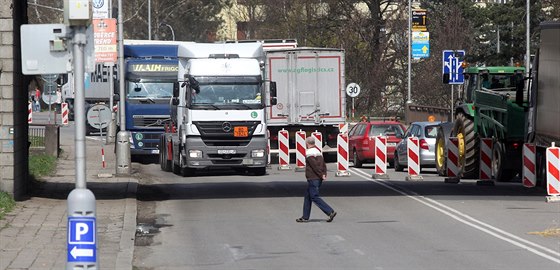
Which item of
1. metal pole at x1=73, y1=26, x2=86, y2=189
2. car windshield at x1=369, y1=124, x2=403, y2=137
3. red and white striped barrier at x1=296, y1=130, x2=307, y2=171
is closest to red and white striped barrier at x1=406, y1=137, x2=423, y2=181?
red and white striped barrier at x1=296, y1=130, x2=307, y2=171

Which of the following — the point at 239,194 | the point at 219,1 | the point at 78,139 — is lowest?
the point at 239,194

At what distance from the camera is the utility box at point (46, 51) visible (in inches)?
421

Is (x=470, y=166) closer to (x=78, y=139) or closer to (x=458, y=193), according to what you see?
(x=458, y=193)

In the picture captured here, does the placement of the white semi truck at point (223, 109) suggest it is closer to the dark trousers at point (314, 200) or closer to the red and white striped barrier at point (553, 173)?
the red and white striped barrier at point (553, 173)

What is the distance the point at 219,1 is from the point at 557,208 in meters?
76.8

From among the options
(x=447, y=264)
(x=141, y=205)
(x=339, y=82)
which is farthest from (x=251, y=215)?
(x=339, y=82)

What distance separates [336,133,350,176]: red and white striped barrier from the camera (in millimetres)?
30531

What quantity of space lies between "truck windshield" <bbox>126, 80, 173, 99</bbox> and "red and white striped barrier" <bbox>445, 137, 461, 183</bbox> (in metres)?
11.3

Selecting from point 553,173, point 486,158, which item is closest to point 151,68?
point 486,158

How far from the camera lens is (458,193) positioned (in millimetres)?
25266

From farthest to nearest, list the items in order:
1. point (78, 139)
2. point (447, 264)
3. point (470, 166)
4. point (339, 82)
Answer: point (339, 82), point (470, 166), point (447, 264), point (78, 139)

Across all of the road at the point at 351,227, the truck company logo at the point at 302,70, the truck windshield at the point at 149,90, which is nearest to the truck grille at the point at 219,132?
the road at the point at 351,227

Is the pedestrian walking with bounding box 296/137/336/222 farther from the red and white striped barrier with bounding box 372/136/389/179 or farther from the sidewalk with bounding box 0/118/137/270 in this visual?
the red and white striped barrier with bounding box 372/136/389/179

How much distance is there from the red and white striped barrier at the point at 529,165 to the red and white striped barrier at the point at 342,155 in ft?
21.1
